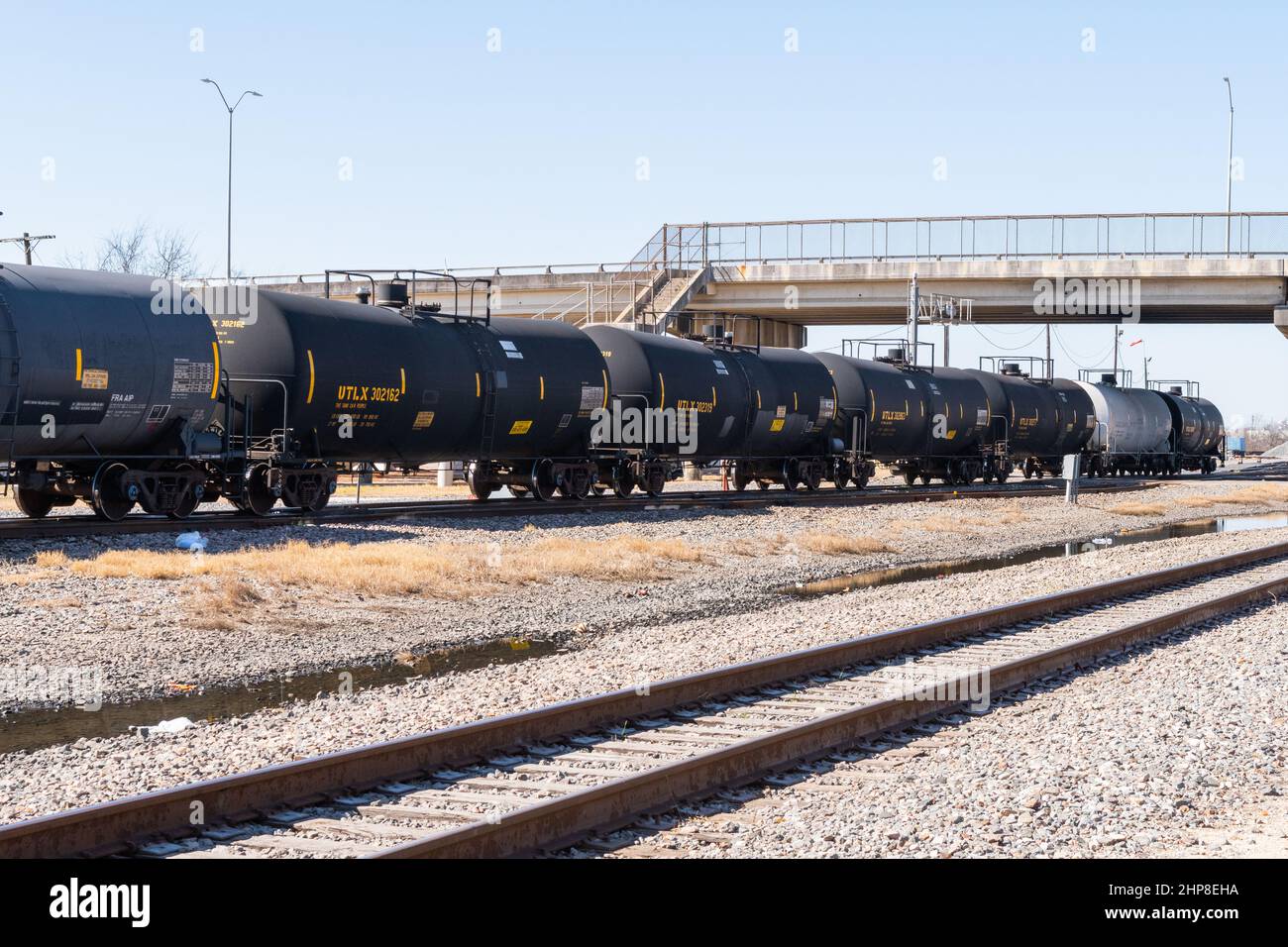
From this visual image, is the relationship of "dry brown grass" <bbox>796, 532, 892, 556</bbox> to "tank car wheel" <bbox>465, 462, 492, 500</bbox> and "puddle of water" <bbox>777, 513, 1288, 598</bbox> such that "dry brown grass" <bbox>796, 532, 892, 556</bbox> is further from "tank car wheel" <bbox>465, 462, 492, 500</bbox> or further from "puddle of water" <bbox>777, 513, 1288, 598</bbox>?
"tank car wheel" <bbox>465, 462, 492, 500</bbox>

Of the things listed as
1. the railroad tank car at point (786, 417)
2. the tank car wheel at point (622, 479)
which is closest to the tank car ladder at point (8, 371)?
the tank car wheel at point (622, 479)

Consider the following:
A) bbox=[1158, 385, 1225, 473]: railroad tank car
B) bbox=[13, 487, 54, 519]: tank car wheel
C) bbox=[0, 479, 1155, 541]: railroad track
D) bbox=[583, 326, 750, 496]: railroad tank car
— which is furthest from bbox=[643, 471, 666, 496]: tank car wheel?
bbox=[1158, 385, 1225, 473]: railroad tank car

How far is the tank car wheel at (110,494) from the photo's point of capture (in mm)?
20125

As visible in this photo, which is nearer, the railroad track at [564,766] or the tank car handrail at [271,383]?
the railroad track at [564,766]

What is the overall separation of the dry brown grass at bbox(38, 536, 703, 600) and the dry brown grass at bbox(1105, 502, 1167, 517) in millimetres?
20257

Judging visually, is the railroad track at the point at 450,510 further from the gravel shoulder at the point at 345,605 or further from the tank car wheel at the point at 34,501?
the gravel shoulder at the point at 345,605

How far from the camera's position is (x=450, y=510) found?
24.3 meters

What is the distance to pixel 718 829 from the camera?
23.0ft

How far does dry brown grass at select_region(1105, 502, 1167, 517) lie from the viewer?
36750mm

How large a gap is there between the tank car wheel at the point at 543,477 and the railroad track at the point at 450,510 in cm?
50
